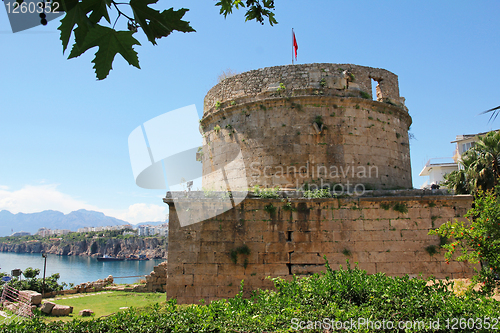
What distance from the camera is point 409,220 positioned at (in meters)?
8.84

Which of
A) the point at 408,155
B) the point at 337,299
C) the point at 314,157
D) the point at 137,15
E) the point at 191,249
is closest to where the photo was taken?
the point at 137,15

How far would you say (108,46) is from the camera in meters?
1.58

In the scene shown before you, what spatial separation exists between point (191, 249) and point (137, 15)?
7524 mm

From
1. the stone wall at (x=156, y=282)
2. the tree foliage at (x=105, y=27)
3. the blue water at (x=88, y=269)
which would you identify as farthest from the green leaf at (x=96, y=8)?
the blue water at (x=88, y=269)

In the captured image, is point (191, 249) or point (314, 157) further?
point (314, 157)

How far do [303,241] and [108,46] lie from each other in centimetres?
782

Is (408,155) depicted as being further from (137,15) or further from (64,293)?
(64,293)

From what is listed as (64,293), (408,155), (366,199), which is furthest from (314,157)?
(64,293)

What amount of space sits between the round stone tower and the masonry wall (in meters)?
1.15

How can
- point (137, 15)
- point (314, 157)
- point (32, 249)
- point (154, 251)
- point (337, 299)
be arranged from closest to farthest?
point (137, 15), point (337, 299), point (314, 157), point (154, 251), point (32, 249)

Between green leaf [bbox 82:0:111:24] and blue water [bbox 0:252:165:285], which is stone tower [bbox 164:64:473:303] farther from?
blue water [bbox 0:252:165:285]

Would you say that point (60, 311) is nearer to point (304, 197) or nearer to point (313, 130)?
point (304, 197)


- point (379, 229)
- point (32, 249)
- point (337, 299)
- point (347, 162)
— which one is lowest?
point (32, 249)

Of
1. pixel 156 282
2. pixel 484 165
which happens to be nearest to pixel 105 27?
pixel 156 282
